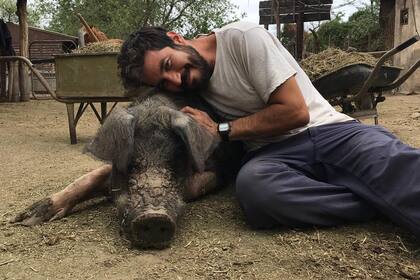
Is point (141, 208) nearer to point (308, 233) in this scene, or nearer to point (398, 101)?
point (308, 233)

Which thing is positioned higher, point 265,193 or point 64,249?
point 265,193

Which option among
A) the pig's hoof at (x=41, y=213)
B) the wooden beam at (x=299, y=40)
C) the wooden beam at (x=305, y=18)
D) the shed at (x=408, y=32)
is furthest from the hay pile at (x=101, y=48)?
the wooden beam at (x=305, y=18)

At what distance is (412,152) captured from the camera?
236 centimetres

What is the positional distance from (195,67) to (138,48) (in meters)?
0.33

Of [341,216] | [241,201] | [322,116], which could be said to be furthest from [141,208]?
[322,116]

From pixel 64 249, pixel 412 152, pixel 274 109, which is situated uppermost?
pixel 274 109

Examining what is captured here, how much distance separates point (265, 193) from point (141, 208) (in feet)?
2.14

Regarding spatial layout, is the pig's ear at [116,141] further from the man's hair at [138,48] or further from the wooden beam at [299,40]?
the wooden beam at [299,40]

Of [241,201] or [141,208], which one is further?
[241,201]

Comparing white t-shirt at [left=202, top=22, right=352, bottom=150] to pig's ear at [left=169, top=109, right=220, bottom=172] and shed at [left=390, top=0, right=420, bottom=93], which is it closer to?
pig's ear at [left=169, top=109, right=220, bottom=172]

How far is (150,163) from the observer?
2514 millimetres

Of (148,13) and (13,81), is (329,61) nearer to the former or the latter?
(13,81)

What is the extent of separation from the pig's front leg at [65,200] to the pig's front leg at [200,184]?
1.67 ft

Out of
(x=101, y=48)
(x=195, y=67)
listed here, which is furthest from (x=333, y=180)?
(x=101, y=48)
